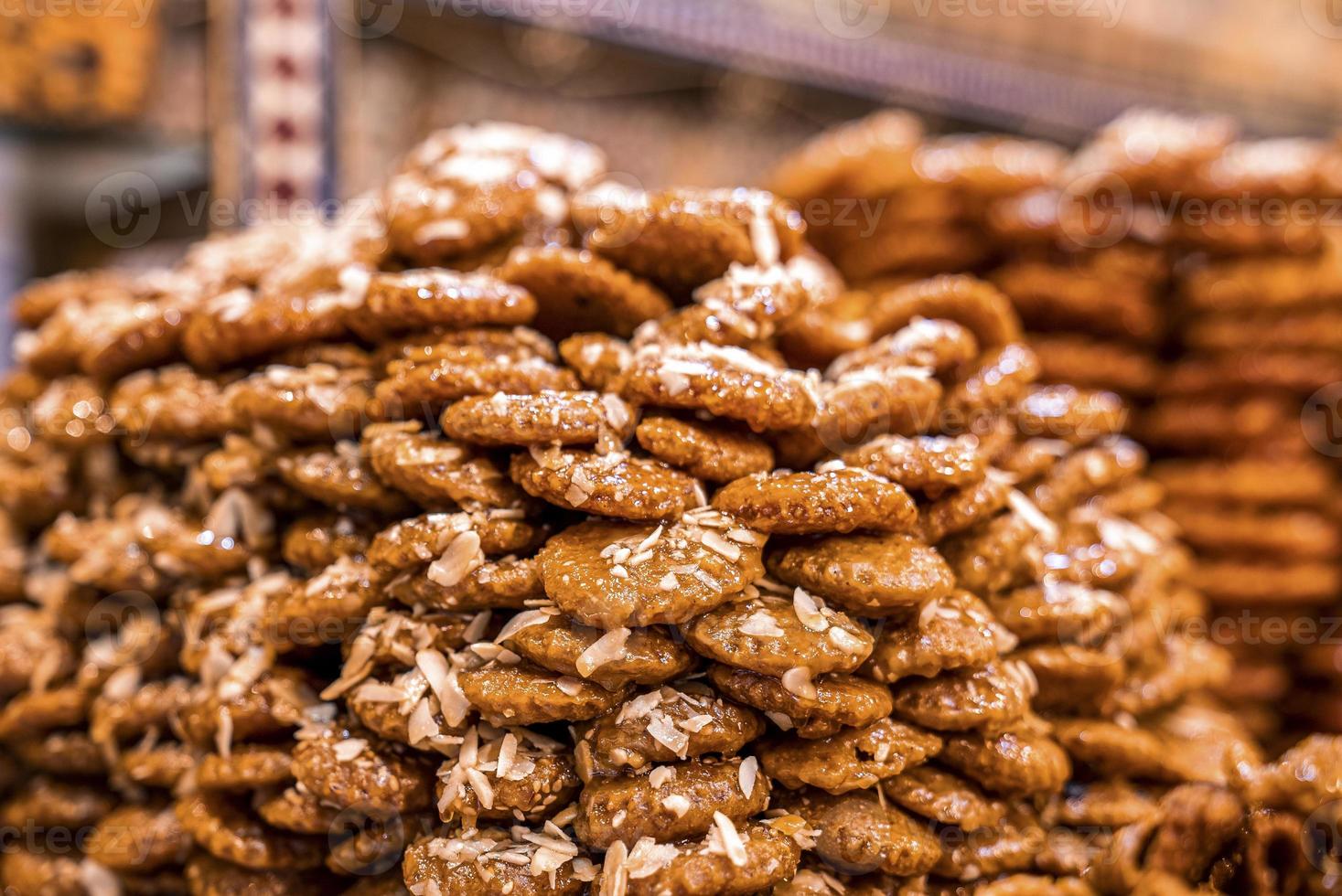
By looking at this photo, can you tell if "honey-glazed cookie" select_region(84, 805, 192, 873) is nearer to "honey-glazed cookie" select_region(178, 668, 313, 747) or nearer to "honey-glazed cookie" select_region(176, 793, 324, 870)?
"honey-glazed cookie" select_region(176, 793, 324, 870)

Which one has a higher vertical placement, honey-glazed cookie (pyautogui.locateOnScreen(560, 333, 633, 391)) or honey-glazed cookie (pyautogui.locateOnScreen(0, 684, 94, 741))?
honey-glazed cookie (pyautogui.locateOnScreen(560, 333, 633, 391))

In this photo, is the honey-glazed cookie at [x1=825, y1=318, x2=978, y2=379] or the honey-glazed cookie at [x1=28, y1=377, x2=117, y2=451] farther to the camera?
the honey-glazed cookie at [x1=28, y1=377, x2=117, y2=451]

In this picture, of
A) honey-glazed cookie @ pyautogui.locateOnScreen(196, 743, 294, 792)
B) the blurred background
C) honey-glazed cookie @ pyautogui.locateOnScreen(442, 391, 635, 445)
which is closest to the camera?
honey-glazed cookie @ pyautogui.locateOnScreen(442, 391, 635, 445)

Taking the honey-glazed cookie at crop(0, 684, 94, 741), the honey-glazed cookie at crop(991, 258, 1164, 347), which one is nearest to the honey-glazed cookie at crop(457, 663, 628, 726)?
the honey-glazed cookie at crop(0, 684, 94, 741)

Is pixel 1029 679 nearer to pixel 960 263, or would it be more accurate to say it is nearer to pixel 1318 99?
pixel 960 263

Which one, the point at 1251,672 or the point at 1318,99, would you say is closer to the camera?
the point at 1251,672

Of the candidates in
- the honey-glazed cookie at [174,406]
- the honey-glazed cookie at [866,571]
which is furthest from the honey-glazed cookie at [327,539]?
the honey-glazed cookie at [866,571]

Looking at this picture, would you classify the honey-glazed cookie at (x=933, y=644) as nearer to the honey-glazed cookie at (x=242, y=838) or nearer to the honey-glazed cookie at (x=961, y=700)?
the honey-glazed cookie at (x=961, y=700)

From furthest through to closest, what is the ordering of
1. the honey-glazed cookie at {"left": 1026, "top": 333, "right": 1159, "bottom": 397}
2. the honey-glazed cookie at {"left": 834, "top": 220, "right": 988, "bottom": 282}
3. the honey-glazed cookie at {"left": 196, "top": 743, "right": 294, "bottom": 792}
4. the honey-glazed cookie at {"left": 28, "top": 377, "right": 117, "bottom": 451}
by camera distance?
the honey-glazed cookie at {"left": 834, "top": 220, "right": 988, "bottom": 282} < the honey-glazed cookie at {"left": 1026, "top": 333, "right": 1159, "bottom": 397} < the honey-glazed cookie at {"left": 28, "top": 377, "right": 117, "bottom": 451} < the honey-glazed cookie at {"left": 196, "top": 743, "right": 294, "bottom": 792}

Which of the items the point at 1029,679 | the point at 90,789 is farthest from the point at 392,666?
the point at 1029,679

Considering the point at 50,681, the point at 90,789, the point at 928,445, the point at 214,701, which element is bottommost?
the point at 90,789
